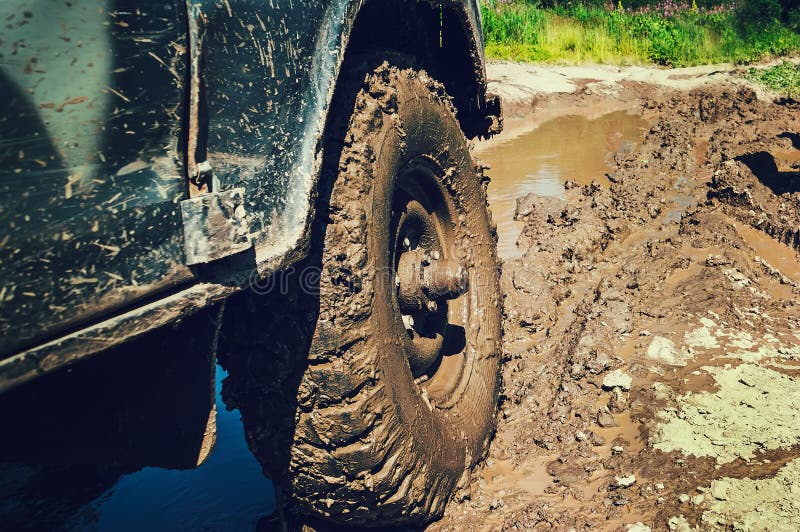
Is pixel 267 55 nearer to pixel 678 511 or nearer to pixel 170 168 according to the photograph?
pixel 170 168

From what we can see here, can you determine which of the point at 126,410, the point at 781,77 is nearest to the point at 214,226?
the point at 126,410

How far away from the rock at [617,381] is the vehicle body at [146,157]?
202cm

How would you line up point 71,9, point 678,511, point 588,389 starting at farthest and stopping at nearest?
point 588,389 < point 678,511 < point 71,9

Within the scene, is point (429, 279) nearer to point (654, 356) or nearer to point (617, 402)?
point (617, 402)

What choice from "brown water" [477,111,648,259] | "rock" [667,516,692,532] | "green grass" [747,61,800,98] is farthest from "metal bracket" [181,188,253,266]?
"green grass" [747,61,800,98]

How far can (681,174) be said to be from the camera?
245 inches

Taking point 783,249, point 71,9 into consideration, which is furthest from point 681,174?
point 71,9

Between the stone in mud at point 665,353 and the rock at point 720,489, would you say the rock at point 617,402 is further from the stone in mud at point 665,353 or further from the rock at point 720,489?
the rock at point 720,489

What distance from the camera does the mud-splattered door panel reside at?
1068mm

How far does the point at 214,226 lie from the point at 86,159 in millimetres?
290

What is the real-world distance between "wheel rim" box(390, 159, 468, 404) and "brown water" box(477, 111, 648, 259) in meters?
2.26

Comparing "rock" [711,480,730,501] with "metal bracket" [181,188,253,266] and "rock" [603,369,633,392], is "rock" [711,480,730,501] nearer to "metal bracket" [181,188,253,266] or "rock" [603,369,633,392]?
"rock" [603,369,633,392]

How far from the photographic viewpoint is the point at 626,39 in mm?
12039

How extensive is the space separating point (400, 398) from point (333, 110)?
90cm
